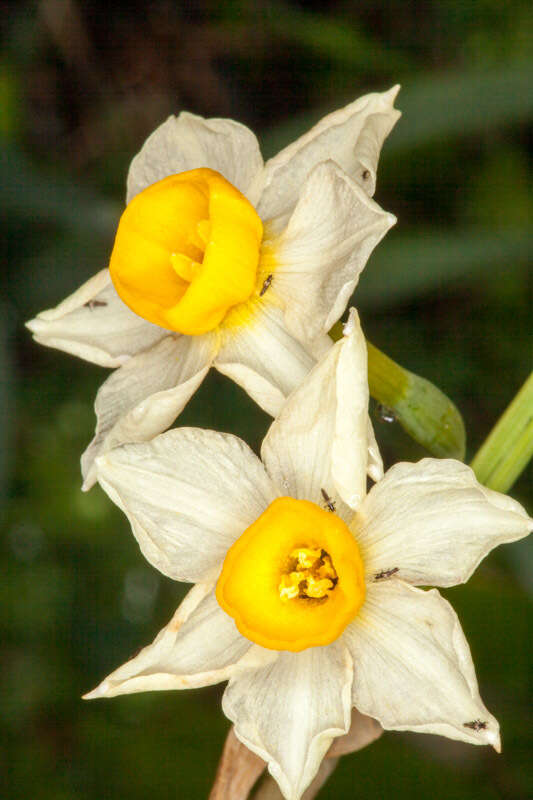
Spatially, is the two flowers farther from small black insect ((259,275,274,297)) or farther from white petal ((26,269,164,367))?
white petal ((26,269,164,367))

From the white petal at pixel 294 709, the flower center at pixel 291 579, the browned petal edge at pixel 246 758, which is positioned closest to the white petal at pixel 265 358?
the flower center at pixel 291 579

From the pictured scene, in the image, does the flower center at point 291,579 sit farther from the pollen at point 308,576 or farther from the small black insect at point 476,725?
the small black insect at point 476,725

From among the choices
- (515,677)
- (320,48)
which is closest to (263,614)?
(515,677)

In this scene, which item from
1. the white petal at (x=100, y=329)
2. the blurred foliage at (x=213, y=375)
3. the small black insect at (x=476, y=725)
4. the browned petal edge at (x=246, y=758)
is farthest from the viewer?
the blurred foliage at (x=213, y=375)

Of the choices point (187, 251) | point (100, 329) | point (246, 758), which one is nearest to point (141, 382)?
point (100, 329)

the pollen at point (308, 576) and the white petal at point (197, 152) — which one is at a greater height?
the white petal at point (197, 152)

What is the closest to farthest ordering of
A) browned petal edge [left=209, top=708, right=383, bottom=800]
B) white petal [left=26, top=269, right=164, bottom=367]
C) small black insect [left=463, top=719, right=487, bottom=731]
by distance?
1. small black insect [left=463, top=719, right=487, bottom=731]
2. browned petal edge [left=209, top=708, right=383, bottom=800]
3. white petal [left=26, top=269, right=164, bottom=367]

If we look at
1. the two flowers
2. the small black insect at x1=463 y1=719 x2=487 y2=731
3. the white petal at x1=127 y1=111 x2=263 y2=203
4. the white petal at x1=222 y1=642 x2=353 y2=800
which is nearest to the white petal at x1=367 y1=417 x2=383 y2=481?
the two flowers
